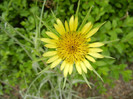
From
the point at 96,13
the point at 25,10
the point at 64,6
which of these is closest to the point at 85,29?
the point at 96,13

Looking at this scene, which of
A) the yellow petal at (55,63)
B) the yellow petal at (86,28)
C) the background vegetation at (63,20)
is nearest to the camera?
the yellow petal at (86,28)

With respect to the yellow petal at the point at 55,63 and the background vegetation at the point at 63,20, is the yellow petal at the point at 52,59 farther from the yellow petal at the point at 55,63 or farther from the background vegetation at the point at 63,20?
the background vegetation at the point at 63,20

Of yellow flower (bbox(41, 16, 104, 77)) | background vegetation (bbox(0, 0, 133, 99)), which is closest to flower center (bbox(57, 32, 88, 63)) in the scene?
yellow flower (bbox(41, 16, 104, 77))

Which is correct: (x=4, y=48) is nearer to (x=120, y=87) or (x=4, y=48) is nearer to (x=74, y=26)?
(x=74, y=26)

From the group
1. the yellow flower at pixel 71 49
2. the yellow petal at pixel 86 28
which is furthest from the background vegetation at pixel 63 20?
the yellow petal at pixel 86 28

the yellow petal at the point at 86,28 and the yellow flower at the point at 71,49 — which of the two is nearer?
the yellow petal at the point at 86,28

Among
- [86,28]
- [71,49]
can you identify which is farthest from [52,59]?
[86,28]

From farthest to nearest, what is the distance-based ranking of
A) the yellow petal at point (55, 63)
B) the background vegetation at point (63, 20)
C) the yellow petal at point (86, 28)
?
the background vegetation at point (63, 20)
the yellow petal at point (55, 63)
the yellow petal at point (86, 28)

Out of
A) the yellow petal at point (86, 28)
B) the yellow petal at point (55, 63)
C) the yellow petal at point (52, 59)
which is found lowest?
the yellow petal at point (55, 63)

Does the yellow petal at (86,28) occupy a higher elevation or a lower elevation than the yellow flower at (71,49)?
higher
